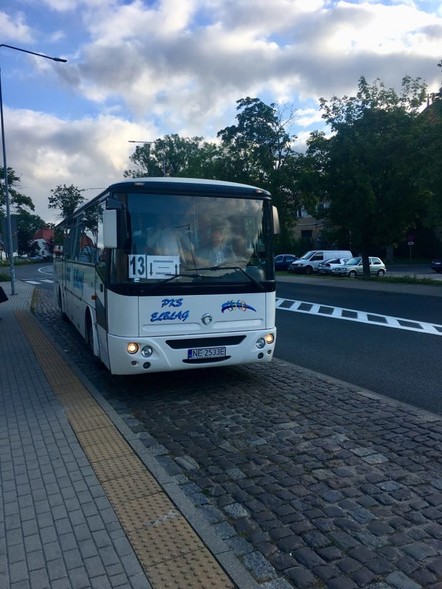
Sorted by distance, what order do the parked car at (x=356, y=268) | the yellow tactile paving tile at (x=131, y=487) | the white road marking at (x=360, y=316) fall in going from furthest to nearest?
1. the parked car at (x=356, y=268)
2. the white road marking at (x=360, y=316)
3. the yellow tactile paving tile at (x=131, y=487)

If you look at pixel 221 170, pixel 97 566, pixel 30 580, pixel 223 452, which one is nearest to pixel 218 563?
pixel 97 566

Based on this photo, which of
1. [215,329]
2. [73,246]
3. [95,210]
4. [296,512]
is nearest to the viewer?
[296,512]

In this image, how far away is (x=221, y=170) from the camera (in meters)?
45.9

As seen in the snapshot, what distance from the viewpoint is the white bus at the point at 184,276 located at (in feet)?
23.7

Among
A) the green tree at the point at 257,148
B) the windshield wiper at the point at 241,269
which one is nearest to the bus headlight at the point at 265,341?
the windshield wiper at the point at 241,269

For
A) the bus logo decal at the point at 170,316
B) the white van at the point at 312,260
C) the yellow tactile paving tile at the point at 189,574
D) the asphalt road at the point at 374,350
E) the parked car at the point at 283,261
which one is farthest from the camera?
the parked car at the point at 283,261

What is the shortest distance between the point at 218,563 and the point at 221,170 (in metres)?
44.0

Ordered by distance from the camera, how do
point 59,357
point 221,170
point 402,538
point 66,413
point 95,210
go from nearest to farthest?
1. point 402,538
2. point 66,413
3. point 95,210
4. point 59,357
5. point 221,170

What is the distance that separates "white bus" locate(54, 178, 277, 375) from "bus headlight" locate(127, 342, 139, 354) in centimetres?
1

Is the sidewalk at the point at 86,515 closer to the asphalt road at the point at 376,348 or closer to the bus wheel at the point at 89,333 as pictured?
the bus wheel at the point at 89,333

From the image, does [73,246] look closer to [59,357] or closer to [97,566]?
[59,357]

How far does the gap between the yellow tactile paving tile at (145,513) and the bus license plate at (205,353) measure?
1.33 meters

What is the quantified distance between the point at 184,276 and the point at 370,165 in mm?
23529

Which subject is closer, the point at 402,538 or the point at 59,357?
the point at 402,538
